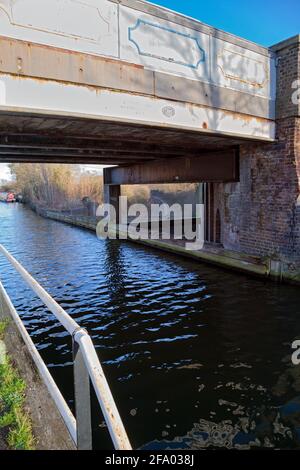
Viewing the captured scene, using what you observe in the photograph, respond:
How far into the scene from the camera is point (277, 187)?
898cm

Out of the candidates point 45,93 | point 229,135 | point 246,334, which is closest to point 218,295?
point 246,334

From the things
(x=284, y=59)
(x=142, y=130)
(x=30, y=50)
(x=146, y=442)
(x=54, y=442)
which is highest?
(x=284, y=59)

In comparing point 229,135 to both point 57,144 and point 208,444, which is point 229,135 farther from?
point 208,444

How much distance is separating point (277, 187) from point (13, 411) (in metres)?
8.15

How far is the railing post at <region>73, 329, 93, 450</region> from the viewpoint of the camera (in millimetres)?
1936

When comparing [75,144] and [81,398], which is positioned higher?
[75,144]

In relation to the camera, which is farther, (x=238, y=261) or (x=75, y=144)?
(x=238, y=261)

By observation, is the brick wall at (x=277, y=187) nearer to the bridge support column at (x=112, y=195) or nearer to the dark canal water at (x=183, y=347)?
the dark canal water at (x=183, y=347)

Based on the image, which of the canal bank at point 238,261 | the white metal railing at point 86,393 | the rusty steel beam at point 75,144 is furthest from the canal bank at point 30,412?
the canal bank at point 238,261

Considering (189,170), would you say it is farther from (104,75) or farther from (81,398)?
(81,398)

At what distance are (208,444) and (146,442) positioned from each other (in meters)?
0.61

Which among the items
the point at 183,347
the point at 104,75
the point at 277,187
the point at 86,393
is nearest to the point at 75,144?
the point at 104,75

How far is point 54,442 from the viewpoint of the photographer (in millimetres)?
2369

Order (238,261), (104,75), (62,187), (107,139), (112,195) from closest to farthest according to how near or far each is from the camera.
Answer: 1. (104,75)
2. (107,139)
3. (238,261)
4. (112,195)
5. (62,187)
